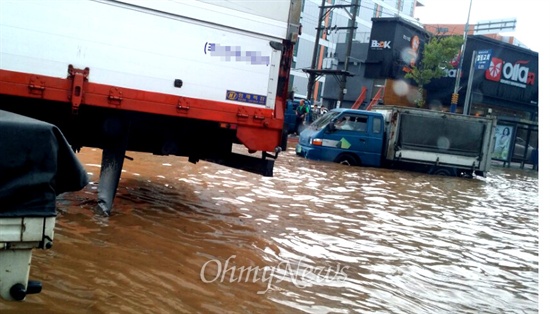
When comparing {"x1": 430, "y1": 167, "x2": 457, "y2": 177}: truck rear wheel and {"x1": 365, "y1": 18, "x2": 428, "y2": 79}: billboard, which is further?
{"x1": 365, "y1": 18, "x2": 428, "y2": 79}: billboard

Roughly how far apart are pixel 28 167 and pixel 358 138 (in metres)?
14.5

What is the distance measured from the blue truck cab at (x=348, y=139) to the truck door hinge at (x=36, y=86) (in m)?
11.2

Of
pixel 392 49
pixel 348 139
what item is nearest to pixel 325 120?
pixel 348 139

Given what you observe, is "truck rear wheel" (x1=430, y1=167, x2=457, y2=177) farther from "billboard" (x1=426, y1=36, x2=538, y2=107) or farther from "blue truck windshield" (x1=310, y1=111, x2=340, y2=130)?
"billboard" (x1=426, y1=36, x2=538, y2=107)

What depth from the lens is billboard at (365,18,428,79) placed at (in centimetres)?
3472

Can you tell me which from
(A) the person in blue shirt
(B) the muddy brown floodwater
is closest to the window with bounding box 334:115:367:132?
(B) the muddy brown floodwater

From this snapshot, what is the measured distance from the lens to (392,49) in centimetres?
3469

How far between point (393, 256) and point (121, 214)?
3.34 meters

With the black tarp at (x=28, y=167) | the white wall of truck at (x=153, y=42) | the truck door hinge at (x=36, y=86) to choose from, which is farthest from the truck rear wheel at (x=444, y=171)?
the black tarp at (x=28, y=167)

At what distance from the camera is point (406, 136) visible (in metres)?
16.8

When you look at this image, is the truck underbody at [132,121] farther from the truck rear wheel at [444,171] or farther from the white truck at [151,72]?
the truck rear wheel at [444,171]

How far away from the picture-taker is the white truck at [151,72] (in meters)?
5.83

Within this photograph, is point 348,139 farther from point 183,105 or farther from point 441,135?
point 183,105

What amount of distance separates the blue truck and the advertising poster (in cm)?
923
